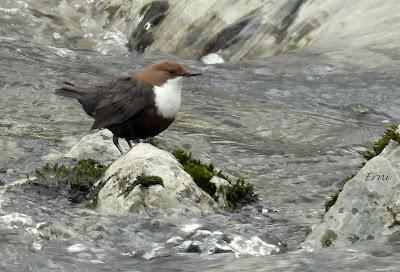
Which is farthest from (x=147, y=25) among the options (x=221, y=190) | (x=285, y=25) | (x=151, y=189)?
(x=151, y=189)

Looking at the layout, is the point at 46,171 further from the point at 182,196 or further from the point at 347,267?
the point at 347,267

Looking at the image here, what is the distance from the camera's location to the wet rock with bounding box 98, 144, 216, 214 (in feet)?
21.8

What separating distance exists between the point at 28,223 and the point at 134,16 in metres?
11.2

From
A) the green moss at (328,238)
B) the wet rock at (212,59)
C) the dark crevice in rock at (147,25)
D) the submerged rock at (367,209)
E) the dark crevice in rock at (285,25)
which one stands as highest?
the dark crevice in rock at (147,25)

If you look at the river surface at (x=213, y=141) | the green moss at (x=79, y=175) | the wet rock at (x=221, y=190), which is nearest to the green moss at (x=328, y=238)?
the river surface at (x=213, y=141)

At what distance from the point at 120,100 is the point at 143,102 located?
31 centimetres

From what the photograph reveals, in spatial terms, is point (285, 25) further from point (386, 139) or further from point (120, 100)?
point (386, 139)

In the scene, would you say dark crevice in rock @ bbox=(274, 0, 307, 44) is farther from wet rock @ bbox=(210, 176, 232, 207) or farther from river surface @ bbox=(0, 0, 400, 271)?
wet rock @ bbox=(210, 176, 232, 207)

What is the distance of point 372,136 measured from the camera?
33.5 feet

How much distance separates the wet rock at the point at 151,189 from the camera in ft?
21.8

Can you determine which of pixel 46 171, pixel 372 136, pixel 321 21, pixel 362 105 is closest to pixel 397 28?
pixel 321 21

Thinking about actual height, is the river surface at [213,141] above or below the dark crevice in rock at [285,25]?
below

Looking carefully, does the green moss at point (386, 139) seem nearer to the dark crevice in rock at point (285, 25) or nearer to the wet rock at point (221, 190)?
the wet rock at point (221, 190)

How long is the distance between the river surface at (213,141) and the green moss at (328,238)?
154 mm
